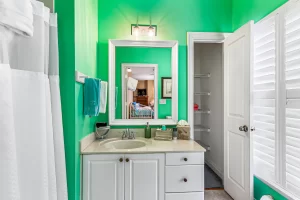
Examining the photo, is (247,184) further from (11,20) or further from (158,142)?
(11,20)

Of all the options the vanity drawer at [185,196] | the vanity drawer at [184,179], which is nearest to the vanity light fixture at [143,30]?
the vanity drawer at [184,179]

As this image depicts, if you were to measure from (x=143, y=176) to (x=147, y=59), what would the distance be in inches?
51.8

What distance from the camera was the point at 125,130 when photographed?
86.2 inches

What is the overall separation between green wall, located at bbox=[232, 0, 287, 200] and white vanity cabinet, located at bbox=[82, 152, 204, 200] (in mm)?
651

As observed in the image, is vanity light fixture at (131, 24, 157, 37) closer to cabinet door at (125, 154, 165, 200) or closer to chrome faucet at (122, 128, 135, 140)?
chrome faucet at (122, 128, 135, 140)

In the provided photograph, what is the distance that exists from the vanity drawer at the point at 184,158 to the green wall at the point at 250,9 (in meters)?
1.50

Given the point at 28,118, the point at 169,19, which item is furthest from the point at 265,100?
the point at 28,118

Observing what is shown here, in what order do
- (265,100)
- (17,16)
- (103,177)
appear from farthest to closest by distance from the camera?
1. (265,100)
2. (103,177)
3. (17,16)

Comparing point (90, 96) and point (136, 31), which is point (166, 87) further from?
point (90, 96)

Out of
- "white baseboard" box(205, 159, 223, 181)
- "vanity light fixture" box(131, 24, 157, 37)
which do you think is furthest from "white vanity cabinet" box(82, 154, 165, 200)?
"white baseboard" box(205, 159, 223, 181)

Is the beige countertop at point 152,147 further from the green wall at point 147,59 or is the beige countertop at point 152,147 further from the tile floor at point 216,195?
the tile floor at point 216,195

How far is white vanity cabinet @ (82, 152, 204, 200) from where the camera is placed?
5.38 feet

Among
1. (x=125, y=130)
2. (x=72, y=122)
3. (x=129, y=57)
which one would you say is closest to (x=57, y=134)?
(x=72, y=122)

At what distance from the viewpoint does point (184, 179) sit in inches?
66.6
